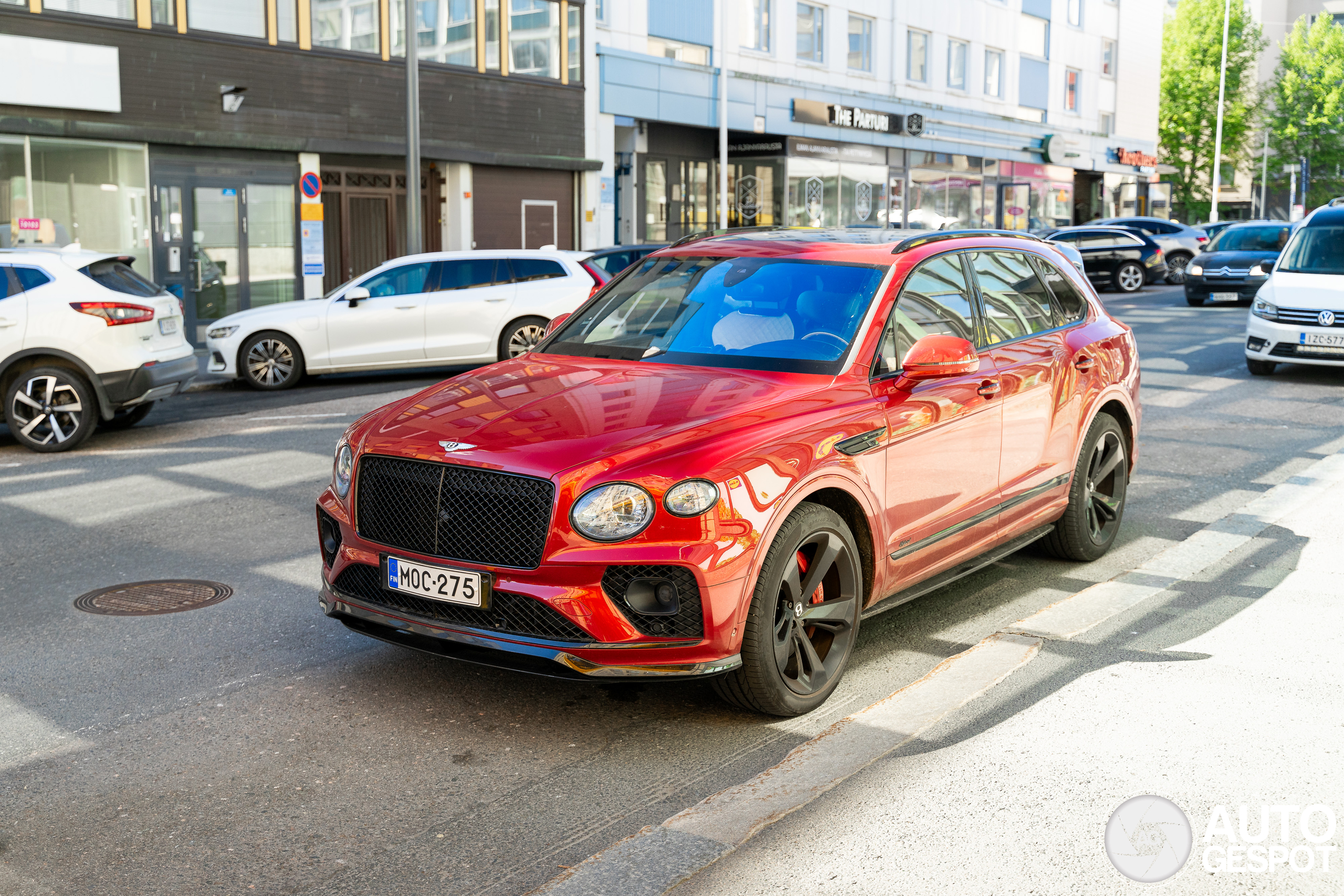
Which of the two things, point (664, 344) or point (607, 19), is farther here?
point (607, 19)

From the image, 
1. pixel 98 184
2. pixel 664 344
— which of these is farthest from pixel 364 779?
pixel 98 184

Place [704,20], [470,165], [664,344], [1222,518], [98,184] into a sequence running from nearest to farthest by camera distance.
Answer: [664,344]
[1222,518]
[98,184]
[470,165]
[704,20]

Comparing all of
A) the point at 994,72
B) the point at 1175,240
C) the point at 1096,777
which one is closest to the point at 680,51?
the point at 1175,240

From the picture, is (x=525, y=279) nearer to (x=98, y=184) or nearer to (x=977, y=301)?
(x=98, y=184)

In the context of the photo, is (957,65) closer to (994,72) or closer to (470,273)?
(994,72)

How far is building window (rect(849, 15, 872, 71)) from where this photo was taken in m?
36.1

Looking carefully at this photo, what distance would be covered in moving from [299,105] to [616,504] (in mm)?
19345

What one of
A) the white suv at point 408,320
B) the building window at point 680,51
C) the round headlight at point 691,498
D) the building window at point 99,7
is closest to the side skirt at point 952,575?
the round headlight at point 691,498

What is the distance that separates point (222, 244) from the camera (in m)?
21.1

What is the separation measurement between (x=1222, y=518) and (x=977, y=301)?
289 centimetres

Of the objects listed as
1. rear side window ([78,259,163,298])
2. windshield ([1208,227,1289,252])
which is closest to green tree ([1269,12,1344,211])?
windshield ([1208,227,1289,252])

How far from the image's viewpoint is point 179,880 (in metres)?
3.57

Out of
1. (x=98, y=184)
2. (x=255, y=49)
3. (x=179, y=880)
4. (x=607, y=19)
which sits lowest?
(x=179, y=880)

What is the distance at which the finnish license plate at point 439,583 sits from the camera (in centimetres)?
445
